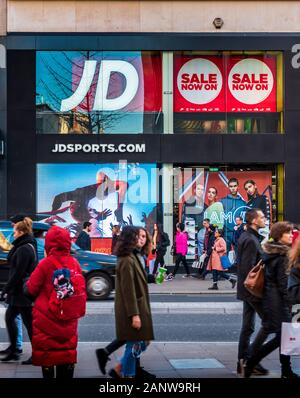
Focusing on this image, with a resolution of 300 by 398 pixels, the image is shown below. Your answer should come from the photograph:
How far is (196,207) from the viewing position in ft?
78.6

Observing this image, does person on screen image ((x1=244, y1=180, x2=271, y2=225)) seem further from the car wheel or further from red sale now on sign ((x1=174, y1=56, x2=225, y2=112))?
the car wheel

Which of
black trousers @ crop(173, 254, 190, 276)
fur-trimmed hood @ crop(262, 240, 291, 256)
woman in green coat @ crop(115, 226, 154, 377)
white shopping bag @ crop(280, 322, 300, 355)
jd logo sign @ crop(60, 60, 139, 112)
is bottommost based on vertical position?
black trousers @ crop(173, 254, 190, 276)

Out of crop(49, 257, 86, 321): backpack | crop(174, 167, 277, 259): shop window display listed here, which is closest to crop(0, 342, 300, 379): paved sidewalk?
crop(49, 257, 86, 321): backpack

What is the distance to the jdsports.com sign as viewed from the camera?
24.1 metres

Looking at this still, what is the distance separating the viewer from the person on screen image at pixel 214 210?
23953 mm

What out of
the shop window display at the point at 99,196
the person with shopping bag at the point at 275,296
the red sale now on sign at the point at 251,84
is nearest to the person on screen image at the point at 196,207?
the shop window display at the point at 99,196

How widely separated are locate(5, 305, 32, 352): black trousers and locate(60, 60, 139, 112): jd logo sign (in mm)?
15561

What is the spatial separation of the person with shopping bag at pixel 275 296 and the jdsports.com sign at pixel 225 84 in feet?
54.5

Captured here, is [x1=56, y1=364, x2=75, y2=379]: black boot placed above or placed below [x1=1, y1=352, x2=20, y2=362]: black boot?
above

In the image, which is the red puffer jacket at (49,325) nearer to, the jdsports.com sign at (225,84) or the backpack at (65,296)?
the backpack at (65,296)

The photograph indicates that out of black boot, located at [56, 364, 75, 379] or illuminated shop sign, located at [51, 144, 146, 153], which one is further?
illuminated shop sign, located at [51, 144, 146, 153]

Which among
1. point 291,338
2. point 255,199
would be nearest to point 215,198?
point 255,199

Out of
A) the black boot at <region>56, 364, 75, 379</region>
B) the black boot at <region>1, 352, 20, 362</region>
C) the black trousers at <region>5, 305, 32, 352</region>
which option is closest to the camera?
the black boot at <region>56, 364, 75, 379</region>

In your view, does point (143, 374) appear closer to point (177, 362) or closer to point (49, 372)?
point (177, 362)
